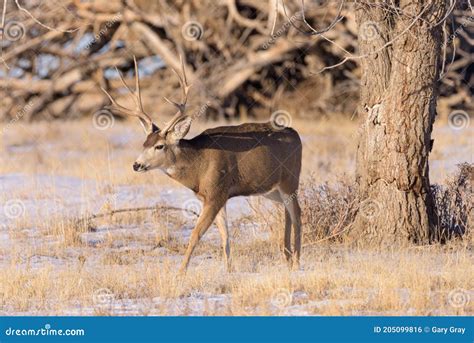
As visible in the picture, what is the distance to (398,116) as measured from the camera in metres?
10.2

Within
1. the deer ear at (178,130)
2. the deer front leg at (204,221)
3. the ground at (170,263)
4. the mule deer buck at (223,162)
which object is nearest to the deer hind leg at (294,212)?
the mule deer buck at (223,162)

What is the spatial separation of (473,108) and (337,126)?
401 cm

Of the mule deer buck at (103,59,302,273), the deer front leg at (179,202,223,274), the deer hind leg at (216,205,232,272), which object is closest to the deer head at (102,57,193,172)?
the mule deer buck at (103,59,302,273)

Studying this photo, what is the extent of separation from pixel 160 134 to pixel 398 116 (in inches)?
101

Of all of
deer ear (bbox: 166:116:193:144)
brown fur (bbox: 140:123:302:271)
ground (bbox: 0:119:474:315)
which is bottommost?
ground (bbox: 0:119:474:315)

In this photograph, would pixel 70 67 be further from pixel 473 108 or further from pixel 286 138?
pixel 286 138

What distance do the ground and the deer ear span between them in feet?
4.25

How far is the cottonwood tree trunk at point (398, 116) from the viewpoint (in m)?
10.1

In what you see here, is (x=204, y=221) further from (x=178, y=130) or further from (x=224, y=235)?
(x=178, y=130)

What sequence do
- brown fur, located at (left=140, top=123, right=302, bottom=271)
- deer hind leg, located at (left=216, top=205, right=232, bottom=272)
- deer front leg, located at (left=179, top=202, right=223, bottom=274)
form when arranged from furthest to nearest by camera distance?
brown fur, located at (left=140, top=123, right=302, bottom=271), deer hind leg, located at (left=216, top=205, right=232, bottom=272), deer front leg, located at (left=179, top=202, right=223, bottom=274)

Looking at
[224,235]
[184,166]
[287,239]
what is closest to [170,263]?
[224,235]

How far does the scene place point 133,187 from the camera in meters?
14.6

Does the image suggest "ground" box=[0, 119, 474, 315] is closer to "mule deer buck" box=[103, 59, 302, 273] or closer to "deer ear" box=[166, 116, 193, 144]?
"mule deer buck" box=[103, 59, 302, 273]

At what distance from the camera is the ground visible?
7.74 m
